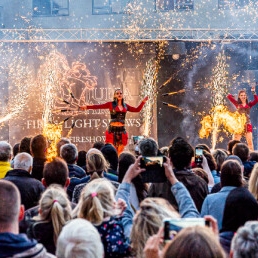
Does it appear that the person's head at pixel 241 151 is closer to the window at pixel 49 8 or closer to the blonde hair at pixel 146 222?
the blonde hair at pixel 146 222

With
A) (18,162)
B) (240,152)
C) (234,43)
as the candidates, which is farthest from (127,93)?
(18,162)

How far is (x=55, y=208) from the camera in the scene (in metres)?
3.31

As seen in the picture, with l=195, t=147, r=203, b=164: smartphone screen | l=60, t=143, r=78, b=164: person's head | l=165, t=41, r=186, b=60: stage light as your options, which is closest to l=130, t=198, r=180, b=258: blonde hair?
l=195, t=147, r=203, b=164: smartphone screen

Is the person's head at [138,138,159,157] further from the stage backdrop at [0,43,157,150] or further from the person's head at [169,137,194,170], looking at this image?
the stage backdrop at [0,43,157,150]

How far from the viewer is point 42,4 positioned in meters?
18.2

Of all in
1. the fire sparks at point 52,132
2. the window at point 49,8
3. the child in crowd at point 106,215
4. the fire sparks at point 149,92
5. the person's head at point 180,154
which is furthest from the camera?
the window at point 49,8

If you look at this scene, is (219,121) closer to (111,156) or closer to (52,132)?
(52,132)

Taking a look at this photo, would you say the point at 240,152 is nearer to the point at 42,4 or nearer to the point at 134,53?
the point at 134,53

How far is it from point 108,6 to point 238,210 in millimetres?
15136

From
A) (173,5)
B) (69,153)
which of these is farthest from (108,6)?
(69,153)

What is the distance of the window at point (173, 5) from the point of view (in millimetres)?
17812

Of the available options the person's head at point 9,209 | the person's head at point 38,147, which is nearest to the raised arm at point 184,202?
the person's head at point 9,209

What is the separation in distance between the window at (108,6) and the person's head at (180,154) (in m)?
14.0

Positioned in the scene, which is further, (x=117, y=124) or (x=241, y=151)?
(x=117, y=124)
